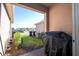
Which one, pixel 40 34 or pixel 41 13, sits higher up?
pixel 41 13

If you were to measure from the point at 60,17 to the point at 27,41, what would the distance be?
146 centimetres

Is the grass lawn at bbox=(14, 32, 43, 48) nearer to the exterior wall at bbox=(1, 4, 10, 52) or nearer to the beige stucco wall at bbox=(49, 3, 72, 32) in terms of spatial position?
the exterior wall at bbox=(1, 4, 10, 52)

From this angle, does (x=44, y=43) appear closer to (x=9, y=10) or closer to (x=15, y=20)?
(x=15, y=20)

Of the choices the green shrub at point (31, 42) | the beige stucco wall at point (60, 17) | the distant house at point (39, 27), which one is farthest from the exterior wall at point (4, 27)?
the beige stucco wall at point (60, 17)

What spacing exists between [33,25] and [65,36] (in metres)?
1.16

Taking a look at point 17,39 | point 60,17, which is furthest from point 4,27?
point 60,17

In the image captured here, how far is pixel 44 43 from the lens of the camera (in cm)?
424

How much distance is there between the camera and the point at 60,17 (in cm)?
438

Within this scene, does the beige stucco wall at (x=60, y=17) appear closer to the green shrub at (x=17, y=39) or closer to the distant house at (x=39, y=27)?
the distant house at (x=39, y=27)

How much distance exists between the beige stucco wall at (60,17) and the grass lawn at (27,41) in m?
0.75

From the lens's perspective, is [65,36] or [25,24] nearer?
[65,36]

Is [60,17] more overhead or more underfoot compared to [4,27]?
more overhead

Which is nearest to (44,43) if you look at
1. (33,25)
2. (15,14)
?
(33,25)

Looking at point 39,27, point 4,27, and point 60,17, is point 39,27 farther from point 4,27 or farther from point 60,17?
point 4,27
